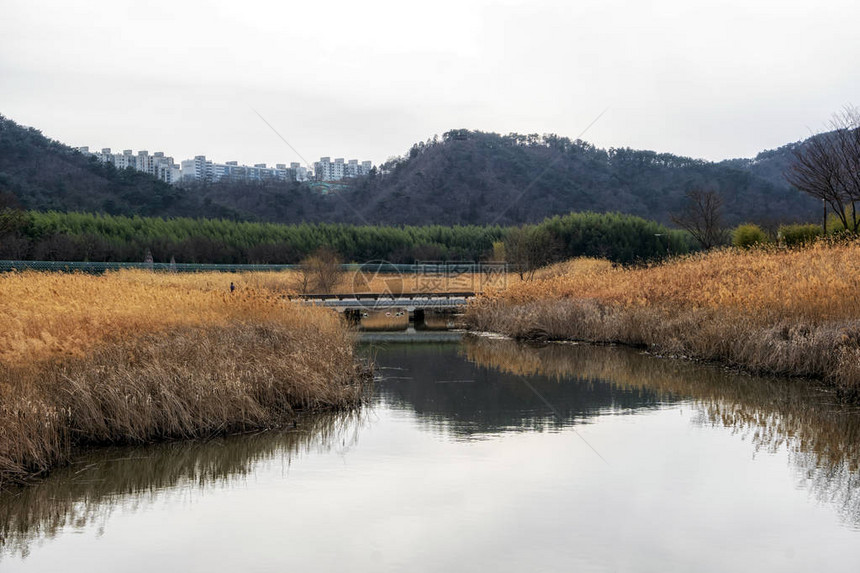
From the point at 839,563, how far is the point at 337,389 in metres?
7.65

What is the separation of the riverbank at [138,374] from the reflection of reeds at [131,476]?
288mm

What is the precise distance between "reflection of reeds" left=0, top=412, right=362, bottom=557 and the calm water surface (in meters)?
0.03

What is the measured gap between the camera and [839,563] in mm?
6387

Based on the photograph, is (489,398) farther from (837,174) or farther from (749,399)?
(837,174)

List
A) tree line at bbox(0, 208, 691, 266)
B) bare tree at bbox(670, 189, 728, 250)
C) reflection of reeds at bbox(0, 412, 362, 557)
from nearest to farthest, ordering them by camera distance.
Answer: reflection of reeds at bbox(0, 412, 362, 557)
bare tree at bbox(670, 189, 728, 250)
tree line at bbox(0, 208, 691, 266)

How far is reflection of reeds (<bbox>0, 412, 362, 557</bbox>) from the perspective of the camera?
24.7 ft

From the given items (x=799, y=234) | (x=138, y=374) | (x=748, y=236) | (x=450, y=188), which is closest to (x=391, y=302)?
(x=748, y=236)

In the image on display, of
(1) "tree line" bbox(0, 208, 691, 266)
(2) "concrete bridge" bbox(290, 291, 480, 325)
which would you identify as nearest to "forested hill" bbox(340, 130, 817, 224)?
(1) "tree line" bbox(0, 208, 691, 266)

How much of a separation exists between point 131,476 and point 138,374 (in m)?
1.72

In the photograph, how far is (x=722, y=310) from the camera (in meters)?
16.9

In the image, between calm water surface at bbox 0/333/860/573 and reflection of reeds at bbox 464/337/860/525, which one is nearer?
calm water surface at bbox 0/333/860/573

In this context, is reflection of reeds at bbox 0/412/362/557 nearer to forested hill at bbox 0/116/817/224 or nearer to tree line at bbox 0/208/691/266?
tree line at bbox 0/208/691/266

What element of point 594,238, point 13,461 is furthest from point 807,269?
point 594,238

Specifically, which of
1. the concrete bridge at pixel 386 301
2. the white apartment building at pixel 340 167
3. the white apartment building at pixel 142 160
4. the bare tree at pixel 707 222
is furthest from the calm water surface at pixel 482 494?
the white apartment building at pixel 340 167
